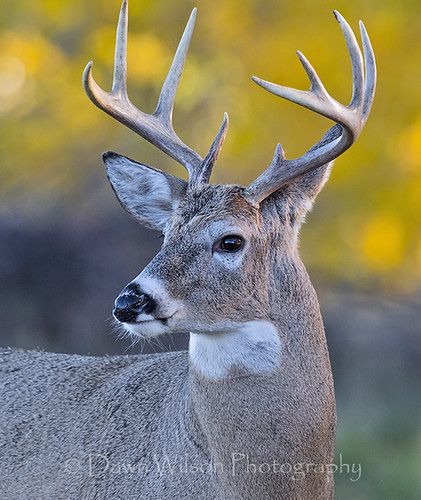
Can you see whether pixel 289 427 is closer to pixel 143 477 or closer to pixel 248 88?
pixel 143 477

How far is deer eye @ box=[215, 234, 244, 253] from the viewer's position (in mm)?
5668

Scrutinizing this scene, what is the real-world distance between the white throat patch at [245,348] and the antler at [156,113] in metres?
0.81

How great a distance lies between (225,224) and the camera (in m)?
5.70

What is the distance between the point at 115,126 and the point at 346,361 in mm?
4984

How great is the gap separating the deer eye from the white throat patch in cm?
34

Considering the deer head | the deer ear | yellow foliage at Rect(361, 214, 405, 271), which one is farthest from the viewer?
yellow foliage at Rect(361, 214, 405, 271)

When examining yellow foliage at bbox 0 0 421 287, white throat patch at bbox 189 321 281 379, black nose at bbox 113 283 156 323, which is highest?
yellow foliage at bbox 0 0 421 287

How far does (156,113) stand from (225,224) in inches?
47.7

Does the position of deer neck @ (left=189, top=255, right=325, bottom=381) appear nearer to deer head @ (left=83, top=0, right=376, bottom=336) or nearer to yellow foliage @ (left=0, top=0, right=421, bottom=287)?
deer head @ (left=83, top=0, right=376, bottom=336)

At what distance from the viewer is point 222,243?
5.67 meters

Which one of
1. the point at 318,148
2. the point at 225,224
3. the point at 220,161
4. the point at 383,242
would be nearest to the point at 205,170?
the point at 225,224

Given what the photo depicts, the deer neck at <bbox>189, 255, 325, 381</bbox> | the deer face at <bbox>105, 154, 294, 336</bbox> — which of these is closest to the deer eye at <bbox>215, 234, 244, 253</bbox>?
the deer face at <bbox>105, 154, 294, 336</bbox>

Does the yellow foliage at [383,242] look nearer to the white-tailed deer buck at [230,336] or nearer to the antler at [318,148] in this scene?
the white-tailed deer buck at [230,336]

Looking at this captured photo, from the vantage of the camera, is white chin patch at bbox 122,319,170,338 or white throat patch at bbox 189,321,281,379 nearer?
white chin patch at bbox 122,319,170,338
